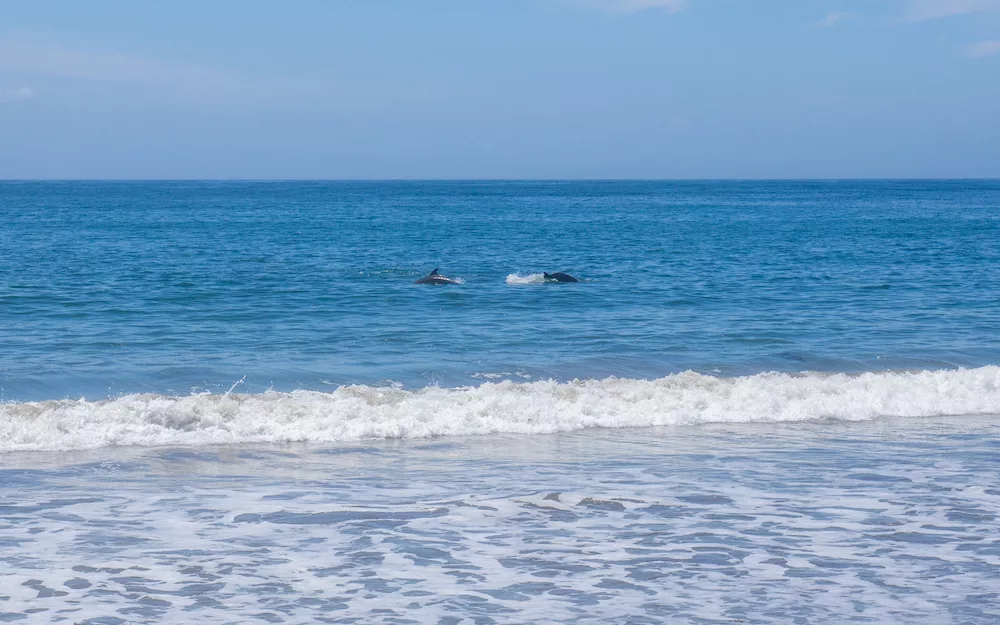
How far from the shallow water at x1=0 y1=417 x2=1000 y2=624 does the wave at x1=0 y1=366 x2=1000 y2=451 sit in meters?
0.63

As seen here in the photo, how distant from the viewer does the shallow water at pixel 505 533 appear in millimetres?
7973

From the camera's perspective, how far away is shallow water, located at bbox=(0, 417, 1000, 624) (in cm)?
797

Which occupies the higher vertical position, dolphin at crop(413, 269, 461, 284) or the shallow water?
dolphin at crop(413, 269, 461, 284)

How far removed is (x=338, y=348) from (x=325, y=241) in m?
32.4

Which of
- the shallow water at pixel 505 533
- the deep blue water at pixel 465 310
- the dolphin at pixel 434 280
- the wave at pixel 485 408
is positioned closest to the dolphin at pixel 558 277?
the deep blue water at pixel 465 310

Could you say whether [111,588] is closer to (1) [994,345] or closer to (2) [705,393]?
(2) [705,393]

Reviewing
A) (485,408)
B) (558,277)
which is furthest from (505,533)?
(558,277)

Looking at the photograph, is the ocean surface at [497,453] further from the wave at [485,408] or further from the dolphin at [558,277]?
the dolphin at [558,277]

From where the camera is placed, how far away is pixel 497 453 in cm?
1319

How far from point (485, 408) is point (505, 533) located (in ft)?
18.1

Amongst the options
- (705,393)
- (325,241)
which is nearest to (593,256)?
(325,241)

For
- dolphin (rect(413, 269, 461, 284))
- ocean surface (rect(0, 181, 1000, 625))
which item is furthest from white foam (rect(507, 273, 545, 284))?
dolphin (rect(413, 269, 461, 284))

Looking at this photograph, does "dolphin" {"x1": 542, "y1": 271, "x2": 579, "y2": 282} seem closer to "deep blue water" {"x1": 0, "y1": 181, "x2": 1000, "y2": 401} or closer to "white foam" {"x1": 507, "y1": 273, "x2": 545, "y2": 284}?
"white foam" {"x1": 507, "y1": 273, "x2": 545, "y2": 284}

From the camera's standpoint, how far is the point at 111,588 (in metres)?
8.23
